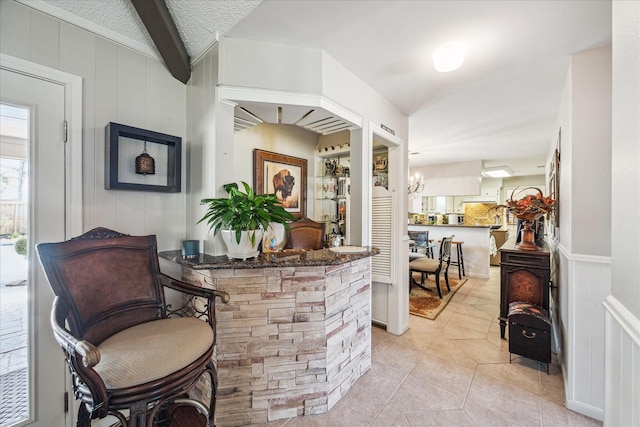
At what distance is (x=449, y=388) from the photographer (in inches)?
76.0

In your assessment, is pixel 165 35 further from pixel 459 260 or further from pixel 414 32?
pixel 459 260

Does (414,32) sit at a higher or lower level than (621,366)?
higher

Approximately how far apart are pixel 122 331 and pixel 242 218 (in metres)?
0.81

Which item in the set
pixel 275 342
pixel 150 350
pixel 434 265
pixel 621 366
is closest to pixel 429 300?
pixel 434 265

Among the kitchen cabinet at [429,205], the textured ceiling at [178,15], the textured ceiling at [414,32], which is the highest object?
the textured ceiling at [178,15]

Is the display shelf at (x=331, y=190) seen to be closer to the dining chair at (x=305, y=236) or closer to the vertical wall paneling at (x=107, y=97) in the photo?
the dining chair at (x=305, y=236)

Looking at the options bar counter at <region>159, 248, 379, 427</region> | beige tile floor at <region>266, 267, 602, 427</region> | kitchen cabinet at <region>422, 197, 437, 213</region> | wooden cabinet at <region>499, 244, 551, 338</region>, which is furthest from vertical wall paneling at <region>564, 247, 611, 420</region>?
kitchen cabinet at <region>422, 197, 437, 213</region>

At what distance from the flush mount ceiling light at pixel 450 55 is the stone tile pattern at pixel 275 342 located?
1.62 meters

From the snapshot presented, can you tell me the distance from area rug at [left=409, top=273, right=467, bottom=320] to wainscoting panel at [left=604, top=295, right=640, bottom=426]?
2.43 metres

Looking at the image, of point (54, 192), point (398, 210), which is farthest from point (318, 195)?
point (54, 192)

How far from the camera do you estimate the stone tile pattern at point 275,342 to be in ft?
5.09

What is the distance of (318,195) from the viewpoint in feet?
11.9

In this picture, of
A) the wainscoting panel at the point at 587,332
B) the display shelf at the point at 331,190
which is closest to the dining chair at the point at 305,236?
the display shelf at the point at 331,190

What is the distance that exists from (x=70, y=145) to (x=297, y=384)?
205cm
